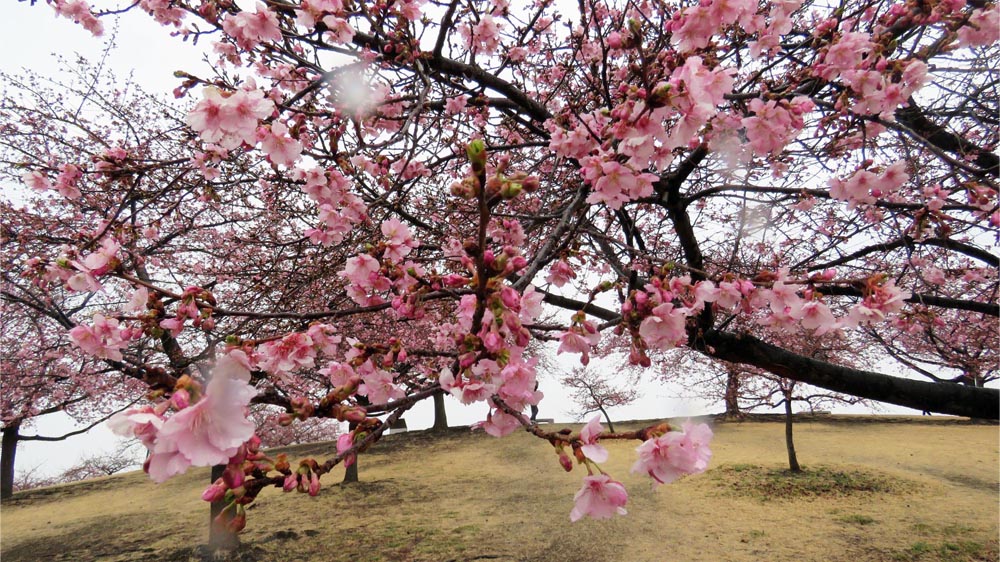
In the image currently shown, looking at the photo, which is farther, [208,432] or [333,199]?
[333,199]

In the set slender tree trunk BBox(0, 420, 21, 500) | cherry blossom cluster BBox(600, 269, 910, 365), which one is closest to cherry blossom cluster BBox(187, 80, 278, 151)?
cherry blossom cluster BBox(600, 269, 910, 365)

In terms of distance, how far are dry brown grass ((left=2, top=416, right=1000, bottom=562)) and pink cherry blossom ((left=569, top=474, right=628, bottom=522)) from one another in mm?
3954

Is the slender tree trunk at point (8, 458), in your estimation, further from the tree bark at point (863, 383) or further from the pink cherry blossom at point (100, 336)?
the tree bark at point (863, 383)

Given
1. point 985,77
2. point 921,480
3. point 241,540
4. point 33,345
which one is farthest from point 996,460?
point 33,345

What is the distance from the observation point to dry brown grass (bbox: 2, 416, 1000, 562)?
4.76 m

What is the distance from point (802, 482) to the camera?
6.82m

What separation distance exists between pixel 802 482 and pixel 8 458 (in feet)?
51.5

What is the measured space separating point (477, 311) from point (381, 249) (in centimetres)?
89

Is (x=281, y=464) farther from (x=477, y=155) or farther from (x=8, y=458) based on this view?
(x=8, y=458)

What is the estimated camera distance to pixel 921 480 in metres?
6.88

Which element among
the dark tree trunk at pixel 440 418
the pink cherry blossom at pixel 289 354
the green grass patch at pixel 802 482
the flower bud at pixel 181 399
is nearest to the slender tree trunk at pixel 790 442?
the green grass patch at pixel 802 482

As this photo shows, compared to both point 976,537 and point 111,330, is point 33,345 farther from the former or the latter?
point 976,537

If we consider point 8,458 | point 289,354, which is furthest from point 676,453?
point 8,458

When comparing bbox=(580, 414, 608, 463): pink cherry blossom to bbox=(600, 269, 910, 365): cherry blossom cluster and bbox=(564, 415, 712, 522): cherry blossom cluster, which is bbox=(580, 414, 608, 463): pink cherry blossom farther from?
bbox=(600, 269, 910, 365): cherry blossom cluster
